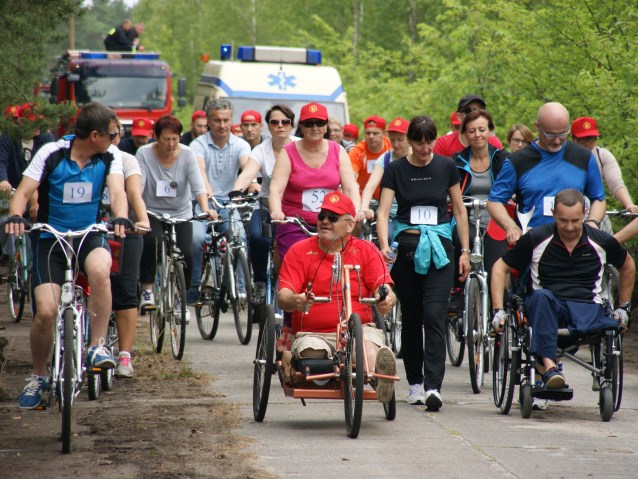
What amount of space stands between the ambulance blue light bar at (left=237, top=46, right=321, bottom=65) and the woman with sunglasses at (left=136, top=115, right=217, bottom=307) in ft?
38.6

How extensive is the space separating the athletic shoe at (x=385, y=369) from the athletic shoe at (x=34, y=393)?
89.4 inches

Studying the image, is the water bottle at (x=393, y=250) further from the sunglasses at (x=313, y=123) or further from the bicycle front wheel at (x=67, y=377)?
the bicycle front wheel at (x=67, y=377)

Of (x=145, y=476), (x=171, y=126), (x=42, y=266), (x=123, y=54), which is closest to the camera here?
(x=145, y=476)

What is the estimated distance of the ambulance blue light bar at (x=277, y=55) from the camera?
23.2 metres

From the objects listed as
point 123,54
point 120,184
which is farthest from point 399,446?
point 123,54

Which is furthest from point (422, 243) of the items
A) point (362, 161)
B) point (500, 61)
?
point (500, 61)

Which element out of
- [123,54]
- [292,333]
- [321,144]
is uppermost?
[123,54]

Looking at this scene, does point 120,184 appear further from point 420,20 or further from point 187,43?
point 187,43

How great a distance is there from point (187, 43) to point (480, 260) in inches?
2008

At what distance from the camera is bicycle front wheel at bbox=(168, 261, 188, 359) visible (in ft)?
37.0

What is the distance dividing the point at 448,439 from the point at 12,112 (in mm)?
3732

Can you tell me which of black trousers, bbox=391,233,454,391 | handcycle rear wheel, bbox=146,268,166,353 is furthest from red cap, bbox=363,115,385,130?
black trousers, bbox=391,233,454,391

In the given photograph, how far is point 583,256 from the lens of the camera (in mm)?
8625

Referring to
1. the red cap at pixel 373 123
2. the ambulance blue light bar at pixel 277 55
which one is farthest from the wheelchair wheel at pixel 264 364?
the ambulance blue light bar at pixel 277 55
